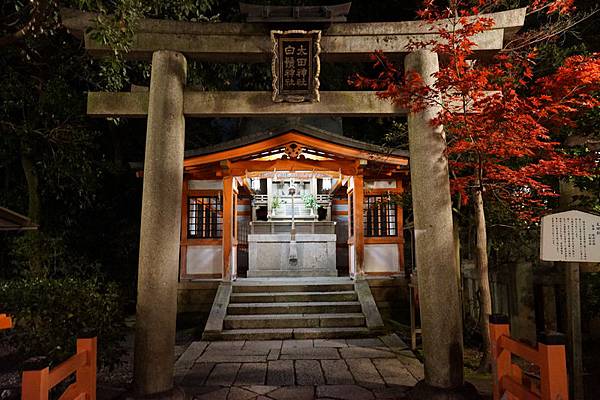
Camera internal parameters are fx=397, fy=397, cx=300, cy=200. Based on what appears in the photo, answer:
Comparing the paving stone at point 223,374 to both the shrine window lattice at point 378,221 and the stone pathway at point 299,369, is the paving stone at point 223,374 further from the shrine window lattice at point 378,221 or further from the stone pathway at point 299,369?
the shrine window lattice at point 378,221

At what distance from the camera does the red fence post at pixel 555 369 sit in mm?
3223

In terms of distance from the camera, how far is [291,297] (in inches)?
410

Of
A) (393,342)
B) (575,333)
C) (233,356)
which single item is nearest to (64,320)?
(233,356)

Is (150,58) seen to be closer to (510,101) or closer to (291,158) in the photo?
(510,101)

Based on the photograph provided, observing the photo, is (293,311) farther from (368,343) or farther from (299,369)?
(299,369)

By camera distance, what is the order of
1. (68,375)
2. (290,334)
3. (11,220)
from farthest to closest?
1. (290,334)
2. (11,220)
3. (68,375)

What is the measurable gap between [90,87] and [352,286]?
10355 millimetres

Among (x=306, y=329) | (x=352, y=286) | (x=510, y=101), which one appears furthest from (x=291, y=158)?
(x=510, y=101)

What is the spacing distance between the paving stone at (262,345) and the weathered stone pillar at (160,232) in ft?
10.4

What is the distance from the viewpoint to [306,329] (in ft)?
30.1

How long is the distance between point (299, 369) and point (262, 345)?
189cm

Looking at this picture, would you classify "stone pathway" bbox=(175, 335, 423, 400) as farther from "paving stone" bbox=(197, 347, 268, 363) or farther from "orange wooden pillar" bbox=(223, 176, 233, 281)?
"orange wooden pillar" bbox=(223, 176, 233, 281)

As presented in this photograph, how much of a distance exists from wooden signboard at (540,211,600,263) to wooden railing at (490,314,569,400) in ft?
2.99

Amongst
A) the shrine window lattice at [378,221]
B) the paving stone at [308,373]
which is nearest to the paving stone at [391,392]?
the paving stone at [308,373]
